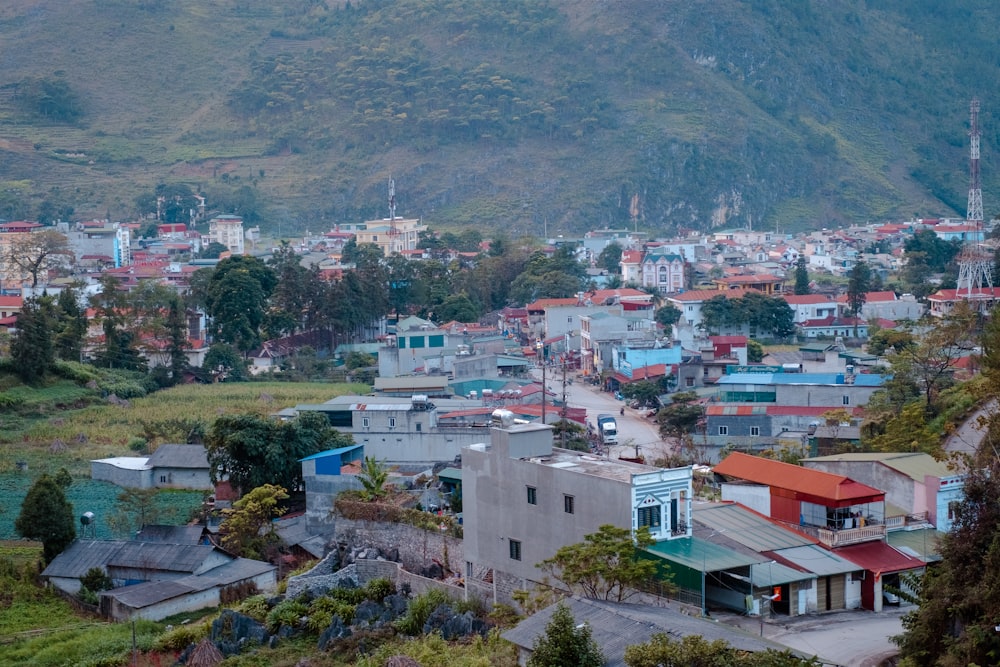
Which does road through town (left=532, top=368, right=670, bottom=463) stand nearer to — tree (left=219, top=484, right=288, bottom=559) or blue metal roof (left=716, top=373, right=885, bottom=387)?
blue metal roof (left=716, top=373, right=885, bottom=387)

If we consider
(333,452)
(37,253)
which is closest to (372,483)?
(333,452)

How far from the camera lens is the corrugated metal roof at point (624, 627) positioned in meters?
12.2

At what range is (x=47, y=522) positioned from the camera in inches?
816

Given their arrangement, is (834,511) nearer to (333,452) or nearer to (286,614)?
(286,614)

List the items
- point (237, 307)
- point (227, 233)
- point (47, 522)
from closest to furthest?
point (47, 522), point (237, 307), point (227, 233)

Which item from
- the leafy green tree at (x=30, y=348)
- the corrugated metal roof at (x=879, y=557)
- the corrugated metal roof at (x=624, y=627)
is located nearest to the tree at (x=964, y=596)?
the corrugated metal roof at (x=624, y=627)

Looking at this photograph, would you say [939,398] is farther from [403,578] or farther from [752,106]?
[752,106]

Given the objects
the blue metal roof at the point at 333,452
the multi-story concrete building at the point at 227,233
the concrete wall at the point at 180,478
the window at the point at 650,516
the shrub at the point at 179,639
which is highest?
the multi-story concrete building at the point at 227,233

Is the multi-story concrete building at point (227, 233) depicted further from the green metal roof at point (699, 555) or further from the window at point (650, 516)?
the green metal roof at point (699, 555)

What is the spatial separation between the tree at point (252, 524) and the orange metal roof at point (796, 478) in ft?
23.3

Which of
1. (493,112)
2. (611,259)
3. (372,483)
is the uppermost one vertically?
(493,112)

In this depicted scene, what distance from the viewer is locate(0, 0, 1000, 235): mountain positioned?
265 feet

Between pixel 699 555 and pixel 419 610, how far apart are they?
12.3 ft

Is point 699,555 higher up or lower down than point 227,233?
lower down
